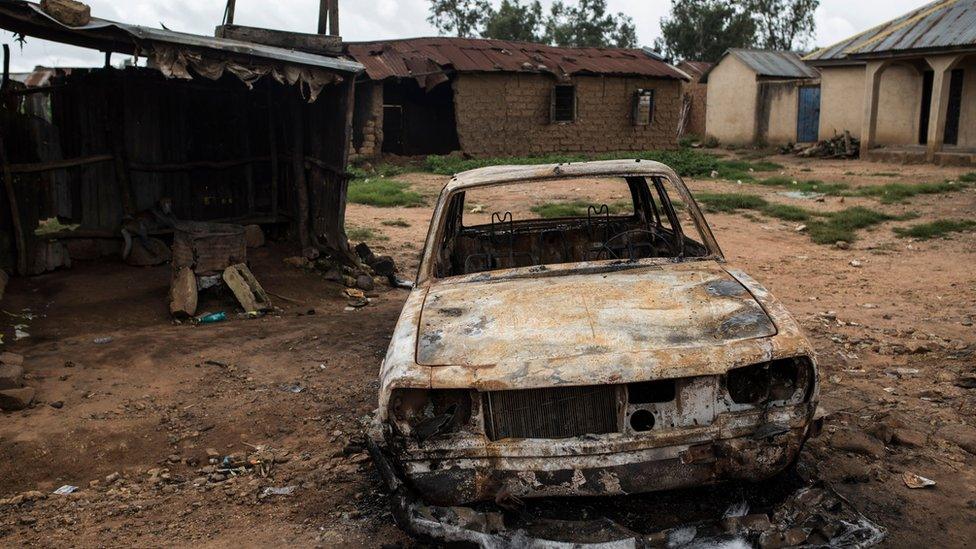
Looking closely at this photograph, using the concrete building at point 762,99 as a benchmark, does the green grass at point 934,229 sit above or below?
below

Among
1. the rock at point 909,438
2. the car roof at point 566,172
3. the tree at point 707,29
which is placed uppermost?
the tree at point 707,29

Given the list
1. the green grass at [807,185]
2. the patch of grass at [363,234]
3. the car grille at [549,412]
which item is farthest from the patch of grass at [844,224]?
the car grille at [549,412]

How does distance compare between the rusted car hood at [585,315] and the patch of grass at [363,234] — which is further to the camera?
the patch of grass at [363,234]

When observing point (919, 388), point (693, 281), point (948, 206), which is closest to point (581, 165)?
point (693, 281)

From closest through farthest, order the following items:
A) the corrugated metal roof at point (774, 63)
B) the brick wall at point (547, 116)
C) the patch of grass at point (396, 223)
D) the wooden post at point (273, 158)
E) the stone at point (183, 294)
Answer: the stone at point (183, 294), the wooden post at point (273, 158), the patch of grass at point (396, 223), the brick wall at point (547, 116), the corrugated metal roof at point (774, 63)

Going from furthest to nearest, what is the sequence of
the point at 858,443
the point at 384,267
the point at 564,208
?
the point at 564,208, the point at 384,267, the point at 858,443

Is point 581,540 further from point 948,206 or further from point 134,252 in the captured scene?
point 948,206

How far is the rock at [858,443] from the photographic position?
4105mm

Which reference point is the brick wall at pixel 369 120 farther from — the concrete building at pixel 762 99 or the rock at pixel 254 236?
Result: the concrete building at pixel 762 99

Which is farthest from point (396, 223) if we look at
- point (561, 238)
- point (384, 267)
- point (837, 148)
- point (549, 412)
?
point (837, 148)

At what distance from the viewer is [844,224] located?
11.4m

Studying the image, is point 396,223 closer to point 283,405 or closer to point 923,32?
point 283,405

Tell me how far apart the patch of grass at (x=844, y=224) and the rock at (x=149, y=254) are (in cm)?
784

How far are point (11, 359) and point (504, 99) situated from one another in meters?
17.0
